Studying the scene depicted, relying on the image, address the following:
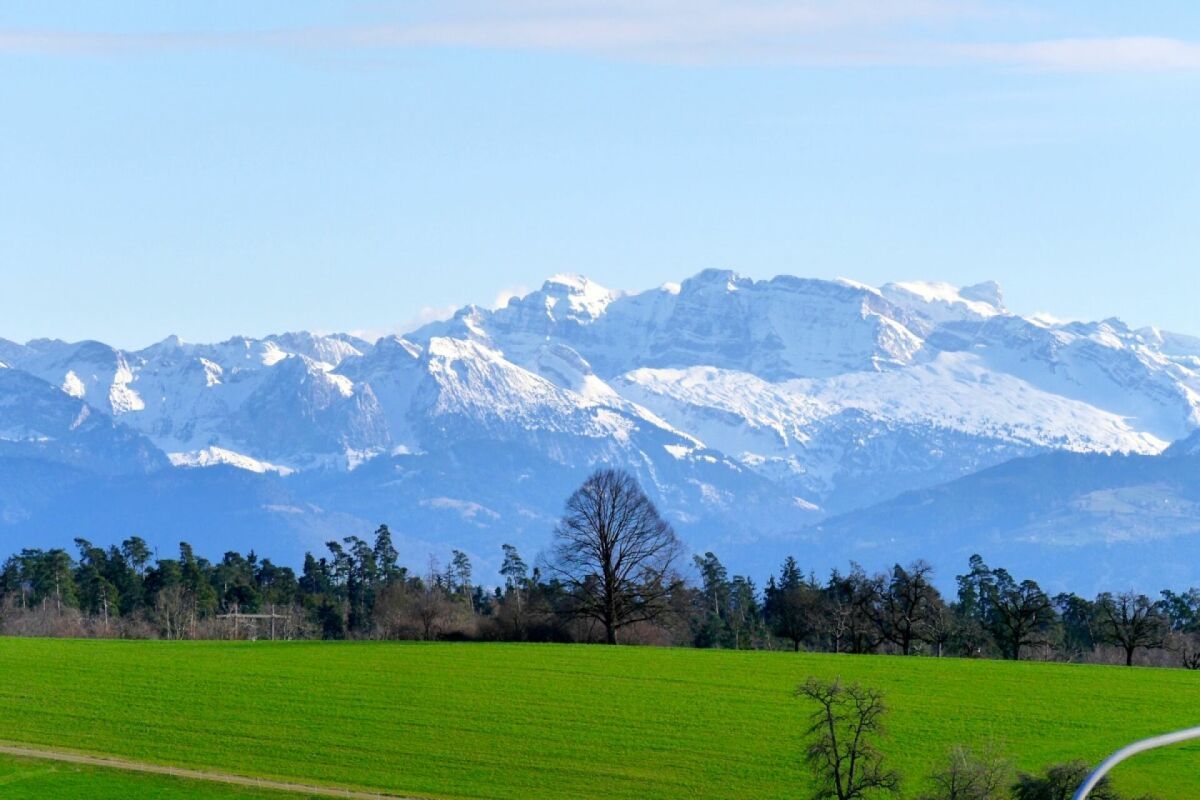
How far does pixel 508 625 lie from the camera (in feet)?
388

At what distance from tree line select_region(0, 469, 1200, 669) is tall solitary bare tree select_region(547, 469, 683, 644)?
0.10 meters

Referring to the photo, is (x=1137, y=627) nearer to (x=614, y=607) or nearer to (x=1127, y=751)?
(x=614, y=607)

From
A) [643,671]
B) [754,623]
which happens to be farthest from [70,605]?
[643,671]

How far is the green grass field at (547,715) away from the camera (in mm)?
71000

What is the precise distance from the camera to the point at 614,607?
11019cm

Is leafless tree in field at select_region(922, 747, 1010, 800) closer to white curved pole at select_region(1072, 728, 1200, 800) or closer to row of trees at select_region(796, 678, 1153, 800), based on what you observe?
row of trees at select_region(796, 678, 1153, 800)

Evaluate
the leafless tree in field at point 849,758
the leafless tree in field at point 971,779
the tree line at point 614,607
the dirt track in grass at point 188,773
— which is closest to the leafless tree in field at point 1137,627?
the tree line at point 614,607

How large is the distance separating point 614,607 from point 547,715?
29.1 m

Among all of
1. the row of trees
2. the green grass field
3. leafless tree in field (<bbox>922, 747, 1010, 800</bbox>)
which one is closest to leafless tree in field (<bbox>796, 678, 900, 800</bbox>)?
the row of trees

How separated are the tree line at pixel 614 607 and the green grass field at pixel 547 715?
8.90 metres

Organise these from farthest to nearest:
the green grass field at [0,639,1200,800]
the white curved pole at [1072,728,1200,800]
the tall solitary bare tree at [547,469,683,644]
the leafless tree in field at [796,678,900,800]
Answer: the tall solitary bare tree at [547,469,683,644]
the green grass field at [0,639,1200,800]
the leafless tree in field at [796,678,900,800]
the white curved pole at [1072,728,1200,800]

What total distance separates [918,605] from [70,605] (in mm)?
80550

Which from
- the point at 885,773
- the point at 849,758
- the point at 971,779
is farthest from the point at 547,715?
the point at 971,779

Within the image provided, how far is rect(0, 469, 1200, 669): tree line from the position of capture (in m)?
111
